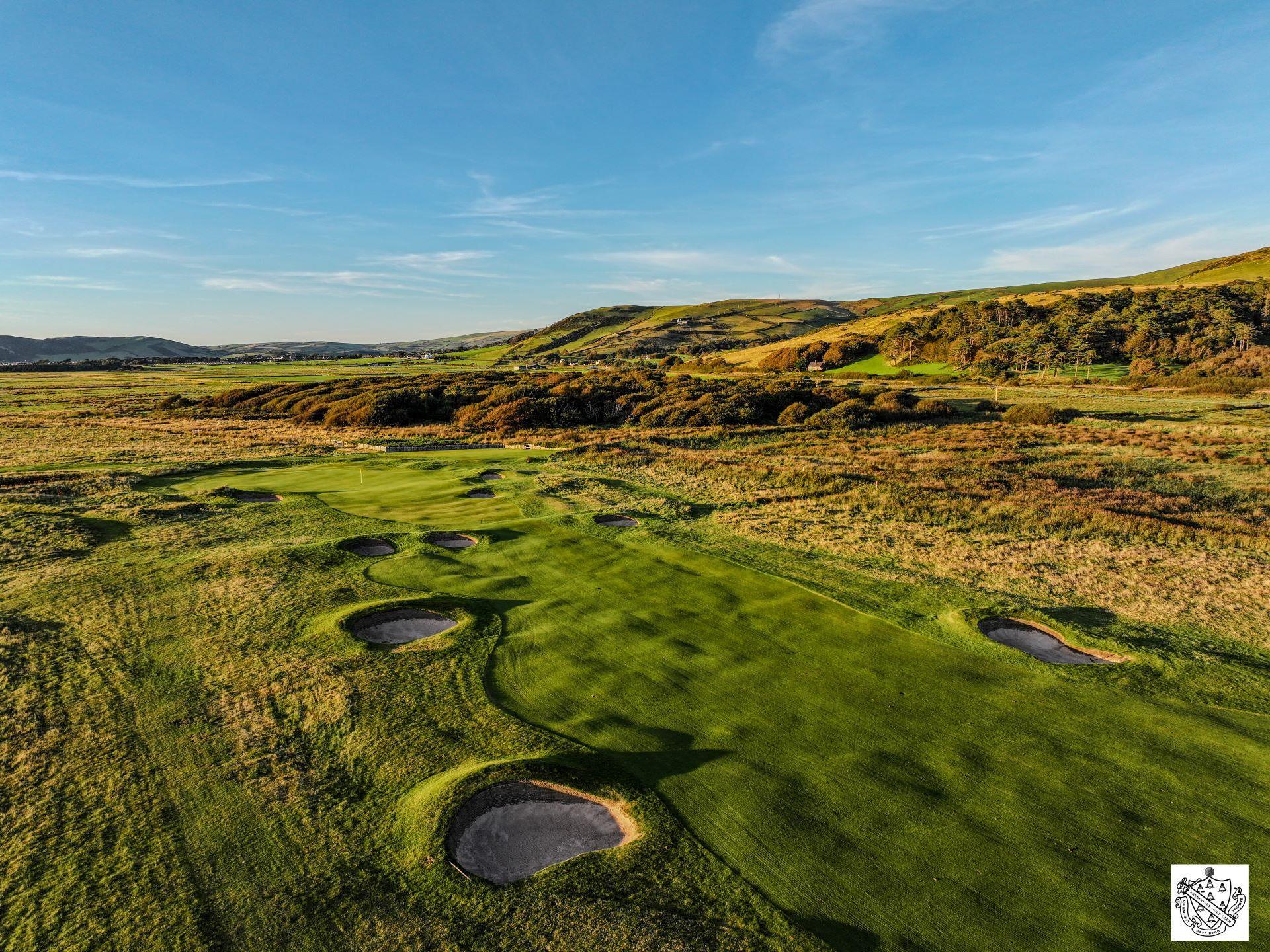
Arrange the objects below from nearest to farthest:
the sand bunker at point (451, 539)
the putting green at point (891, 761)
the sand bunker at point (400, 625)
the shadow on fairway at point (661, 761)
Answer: the putting green at point (891, 761)
the shadow on fairway at point (661, 761)
the sand bunker at point (400, 625)
the sand bunker at point (451, 539)

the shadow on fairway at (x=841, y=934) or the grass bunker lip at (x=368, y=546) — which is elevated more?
the grass bunker lip at (x=368, y=546)

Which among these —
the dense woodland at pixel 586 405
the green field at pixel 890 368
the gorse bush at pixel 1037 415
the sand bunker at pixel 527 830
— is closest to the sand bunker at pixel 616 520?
the sand bunker at pixel 527 830

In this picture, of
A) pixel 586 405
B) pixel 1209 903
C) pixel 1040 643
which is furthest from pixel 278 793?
pixel 586 405

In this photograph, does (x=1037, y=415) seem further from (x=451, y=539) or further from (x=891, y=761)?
(x=891, y=761)

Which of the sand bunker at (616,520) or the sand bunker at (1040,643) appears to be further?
the sand bunker at (616,520)

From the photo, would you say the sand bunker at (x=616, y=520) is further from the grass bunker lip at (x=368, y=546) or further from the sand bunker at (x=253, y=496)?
the sand bunker at (x=253, y=496)

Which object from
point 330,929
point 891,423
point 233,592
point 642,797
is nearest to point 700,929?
point 642,797
